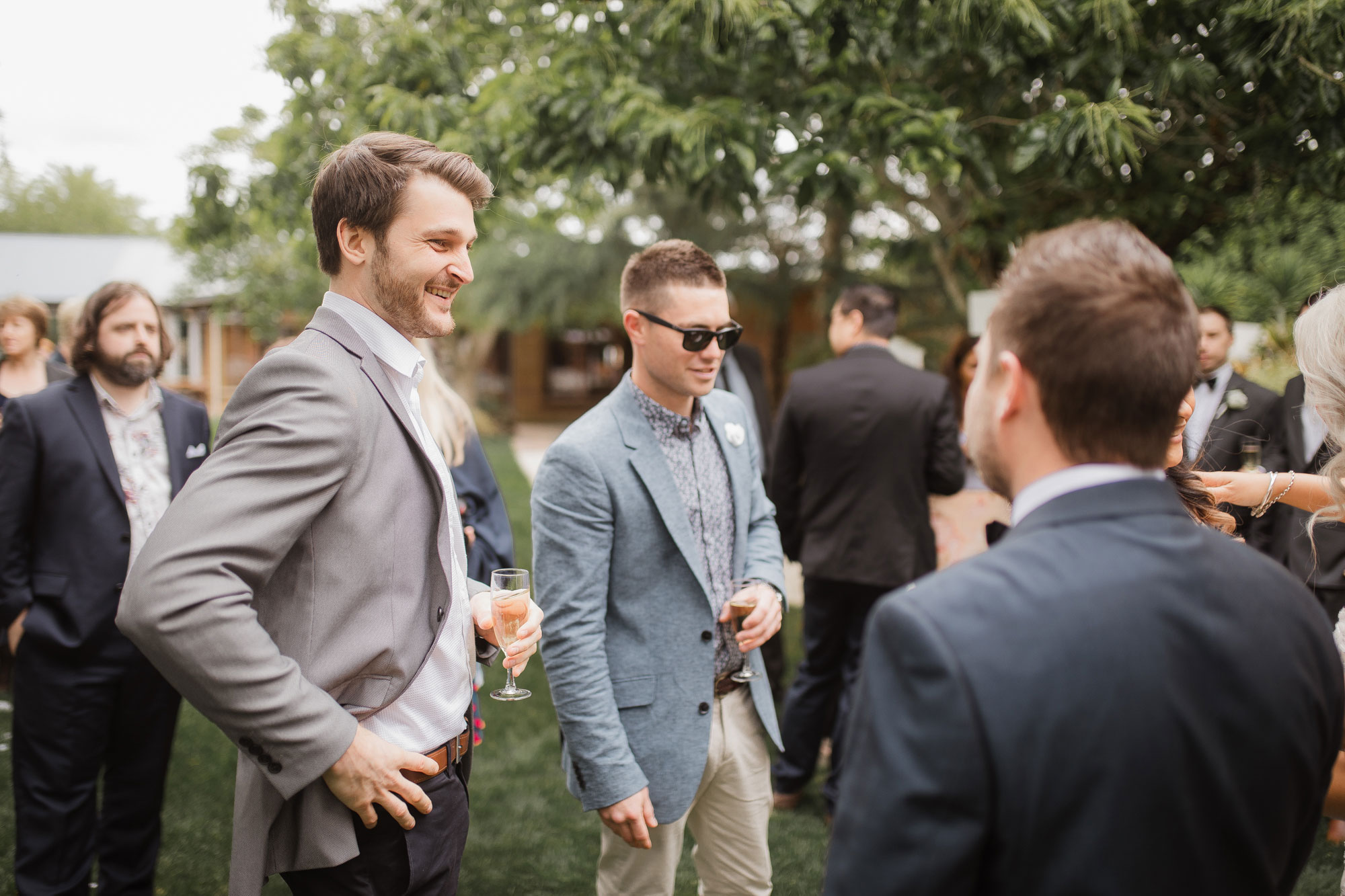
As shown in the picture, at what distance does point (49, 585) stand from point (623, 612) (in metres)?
2.20

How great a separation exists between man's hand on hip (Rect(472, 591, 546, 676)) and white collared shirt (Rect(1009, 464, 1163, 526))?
1.19m

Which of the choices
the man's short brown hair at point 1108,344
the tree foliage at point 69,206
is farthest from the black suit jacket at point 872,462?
the tree foliage at point 69,206

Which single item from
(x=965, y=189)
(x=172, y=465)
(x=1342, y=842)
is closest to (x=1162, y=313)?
(x=172, y=465)

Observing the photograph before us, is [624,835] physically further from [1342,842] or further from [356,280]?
[1342,842]

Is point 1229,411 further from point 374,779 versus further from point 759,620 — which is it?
point 374,779

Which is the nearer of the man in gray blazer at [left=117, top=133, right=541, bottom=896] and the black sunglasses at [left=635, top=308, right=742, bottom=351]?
the man in gray blazer at [left=117, top=133, right=541, bottom=896]

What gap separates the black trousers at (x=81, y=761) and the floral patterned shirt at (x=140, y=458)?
45cm

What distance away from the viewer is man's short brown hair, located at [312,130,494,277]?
1754mm

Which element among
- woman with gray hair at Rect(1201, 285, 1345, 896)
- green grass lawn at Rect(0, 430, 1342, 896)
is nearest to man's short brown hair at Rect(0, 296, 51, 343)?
green grass lawn at Rect(0, 430, 1342, 896)

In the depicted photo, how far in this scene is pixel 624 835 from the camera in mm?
2271

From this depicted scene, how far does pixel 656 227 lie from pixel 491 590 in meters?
14.4

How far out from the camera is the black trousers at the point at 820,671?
4.38 meters

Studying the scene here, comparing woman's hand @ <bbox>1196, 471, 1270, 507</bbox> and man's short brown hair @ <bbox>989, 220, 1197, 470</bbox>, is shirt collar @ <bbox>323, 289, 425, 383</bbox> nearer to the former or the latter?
man's short brown hair @ <bbox>989, 220, 1197, 470</bbox>

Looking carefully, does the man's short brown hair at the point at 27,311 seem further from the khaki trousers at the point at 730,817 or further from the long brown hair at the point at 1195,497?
the long brown hair at the point at 1195,497
